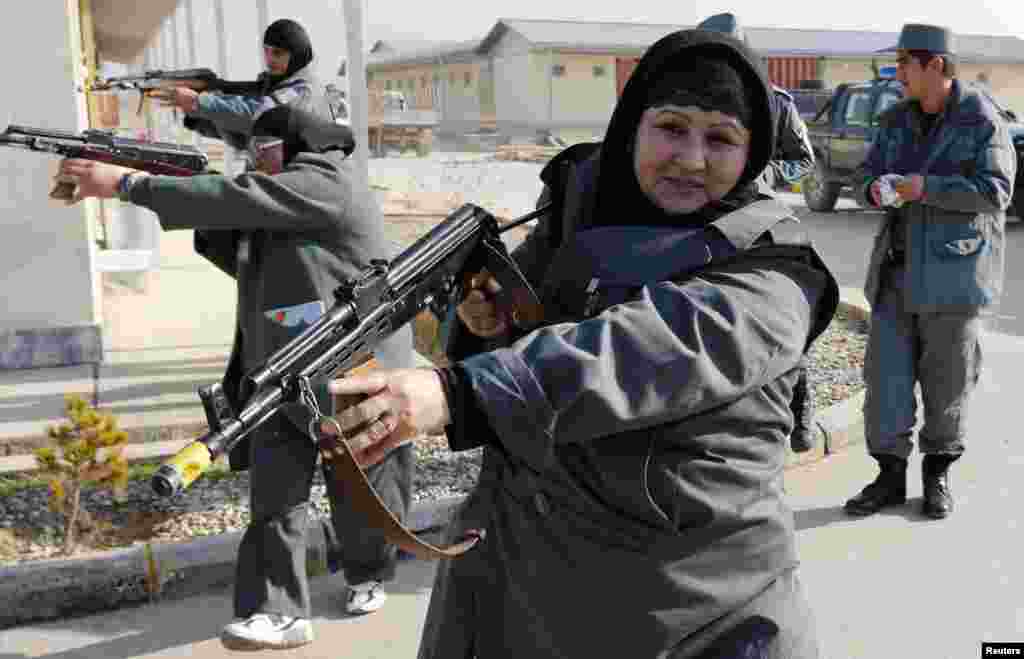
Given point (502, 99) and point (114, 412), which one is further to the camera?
point (502, 99)

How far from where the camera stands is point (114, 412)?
5871mm

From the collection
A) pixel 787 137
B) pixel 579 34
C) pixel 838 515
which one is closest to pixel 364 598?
pixel 838 515

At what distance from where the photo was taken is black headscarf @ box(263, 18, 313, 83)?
4906 millimetres

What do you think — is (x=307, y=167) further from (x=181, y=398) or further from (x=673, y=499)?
(x=181, y=398)

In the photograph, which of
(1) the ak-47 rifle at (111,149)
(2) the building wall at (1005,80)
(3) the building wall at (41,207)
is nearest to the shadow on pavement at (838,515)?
(1) the ak-47 rifle at (111,149)

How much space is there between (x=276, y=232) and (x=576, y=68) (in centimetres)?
4646

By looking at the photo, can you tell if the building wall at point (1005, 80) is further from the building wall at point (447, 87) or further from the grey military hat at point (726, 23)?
the grey military hat at point (726, 23)

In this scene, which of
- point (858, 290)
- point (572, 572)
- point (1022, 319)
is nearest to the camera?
point (572, 572)

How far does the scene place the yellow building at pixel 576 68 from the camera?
4819cm

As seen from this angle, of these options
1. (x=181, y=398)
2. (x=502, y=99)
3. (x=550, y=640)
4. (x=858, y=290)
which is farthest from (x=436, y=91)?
(x=550, y=640)

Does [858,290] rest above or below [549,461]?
below

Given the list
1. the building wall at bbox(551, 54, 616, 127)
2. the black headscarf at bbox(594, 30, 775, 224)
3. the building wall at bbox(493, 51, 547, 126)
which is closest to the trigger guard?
the black headscarf at bbox(594, 30, 775, 224)

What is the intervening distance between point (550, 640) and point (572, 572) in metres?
0.13

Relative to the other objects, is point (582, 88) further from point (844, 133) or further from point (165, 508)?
point (165, 508)
